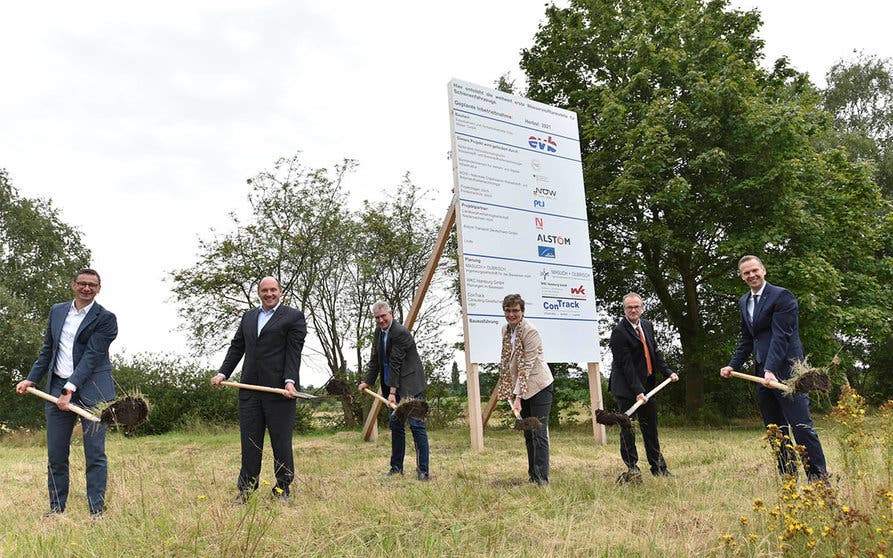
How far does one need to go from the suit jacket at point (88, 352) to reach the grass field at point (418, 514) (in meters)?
0.83

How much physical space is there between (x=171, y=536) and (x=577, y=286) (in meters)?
7.88

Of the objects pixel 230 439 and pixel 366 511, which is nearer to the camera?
pixel 366 511

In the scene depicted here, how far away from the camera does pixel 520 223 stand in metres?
10.0

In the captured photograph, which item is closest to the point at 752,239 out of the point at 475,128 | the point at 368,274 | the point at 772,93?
the point at 772,93

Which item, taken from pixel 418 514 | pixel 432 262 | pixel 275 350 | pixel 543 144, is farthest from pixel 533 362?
pixel 543 144

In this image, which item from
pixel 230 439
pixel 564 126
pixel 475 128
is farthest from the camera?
pixel 230 439

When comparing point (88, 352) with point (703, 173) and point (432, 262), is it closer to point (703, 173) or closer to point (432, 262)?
point (432, 262)

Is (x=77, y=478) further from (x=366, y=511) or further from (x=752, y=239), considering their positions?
(x=752, y=239)

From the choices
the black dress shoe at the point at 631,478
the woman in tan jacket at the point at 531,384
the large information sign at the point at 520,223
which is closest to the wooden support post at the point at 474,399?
the large information sign at the point at 520,223

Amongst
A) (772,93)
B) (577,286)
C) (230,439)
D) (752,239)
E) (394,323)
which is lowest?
(230,439)

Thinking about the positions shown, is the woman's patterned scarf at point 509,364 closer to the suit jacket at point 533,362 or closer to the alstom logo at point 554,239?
the suit jacket at point 533,362

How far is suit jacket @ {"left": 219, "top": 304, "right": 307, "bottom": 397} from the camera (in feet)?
17.6

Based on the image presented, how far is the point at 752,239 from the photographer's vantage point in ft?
43.8

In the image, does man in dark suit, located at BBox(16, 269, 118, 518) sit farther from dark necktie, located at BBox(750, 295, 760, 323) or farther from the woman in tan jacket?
dark necktie, located at BBox(750, 295, 760, 323)
